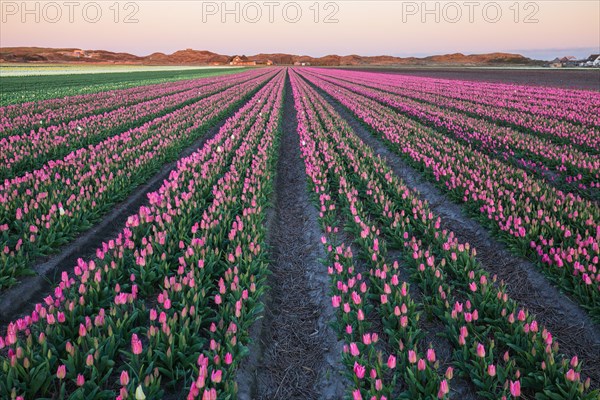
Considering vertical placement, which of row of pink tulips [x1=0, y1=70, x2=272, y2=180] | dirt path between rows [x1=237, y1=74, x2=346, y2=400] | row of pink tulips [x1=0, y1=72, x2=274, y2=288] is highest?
row of pink tulips [x1=0, y1=70, x2=272, y2=180]

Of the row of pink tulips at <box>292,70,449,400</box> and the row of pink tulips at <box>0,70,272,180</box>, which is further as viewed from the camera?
the row of pink tulips at <box>0,70,272,180</box>

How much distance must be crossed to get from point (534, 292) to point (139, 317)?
15.9 ft

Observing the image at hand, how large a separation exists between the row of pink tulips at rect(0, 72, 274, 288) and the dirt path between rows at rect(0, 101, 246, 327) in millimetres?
138

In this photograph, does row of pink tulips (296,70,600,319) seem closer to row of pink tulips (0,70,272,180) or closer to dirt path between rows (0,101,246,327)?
dirt path between rows (0,101,246,327)

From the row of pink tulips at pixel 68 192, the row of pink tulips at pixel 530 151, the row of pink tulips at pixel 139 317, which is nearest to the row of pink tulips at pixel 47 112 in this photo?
the row of pink tulips at pixel 68 192

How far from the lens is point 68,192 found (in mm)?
7191

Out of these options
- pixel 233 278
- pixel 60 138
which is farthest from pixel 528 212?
pixel 60 138

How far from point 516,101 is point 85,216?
24577 millimetres

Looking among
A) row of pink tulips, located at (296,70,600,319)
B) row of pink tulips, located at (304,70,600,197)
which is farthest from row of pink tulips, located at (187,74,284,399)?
row of pink tulips, located at (304,70,600,197)

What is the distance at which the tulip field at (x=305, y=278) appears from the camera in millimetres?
3156

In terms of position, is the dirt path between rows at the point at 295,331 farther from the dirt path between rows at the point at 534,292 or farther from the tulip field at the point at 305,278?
the dirt path between rows at the point at 534,292

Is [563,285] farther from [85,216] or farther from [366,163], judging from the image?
[85,216]

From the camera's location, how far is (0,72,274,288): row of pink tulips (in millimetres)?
5414

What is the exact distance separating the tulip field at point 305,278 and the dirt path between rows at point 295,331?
28 millimetres
